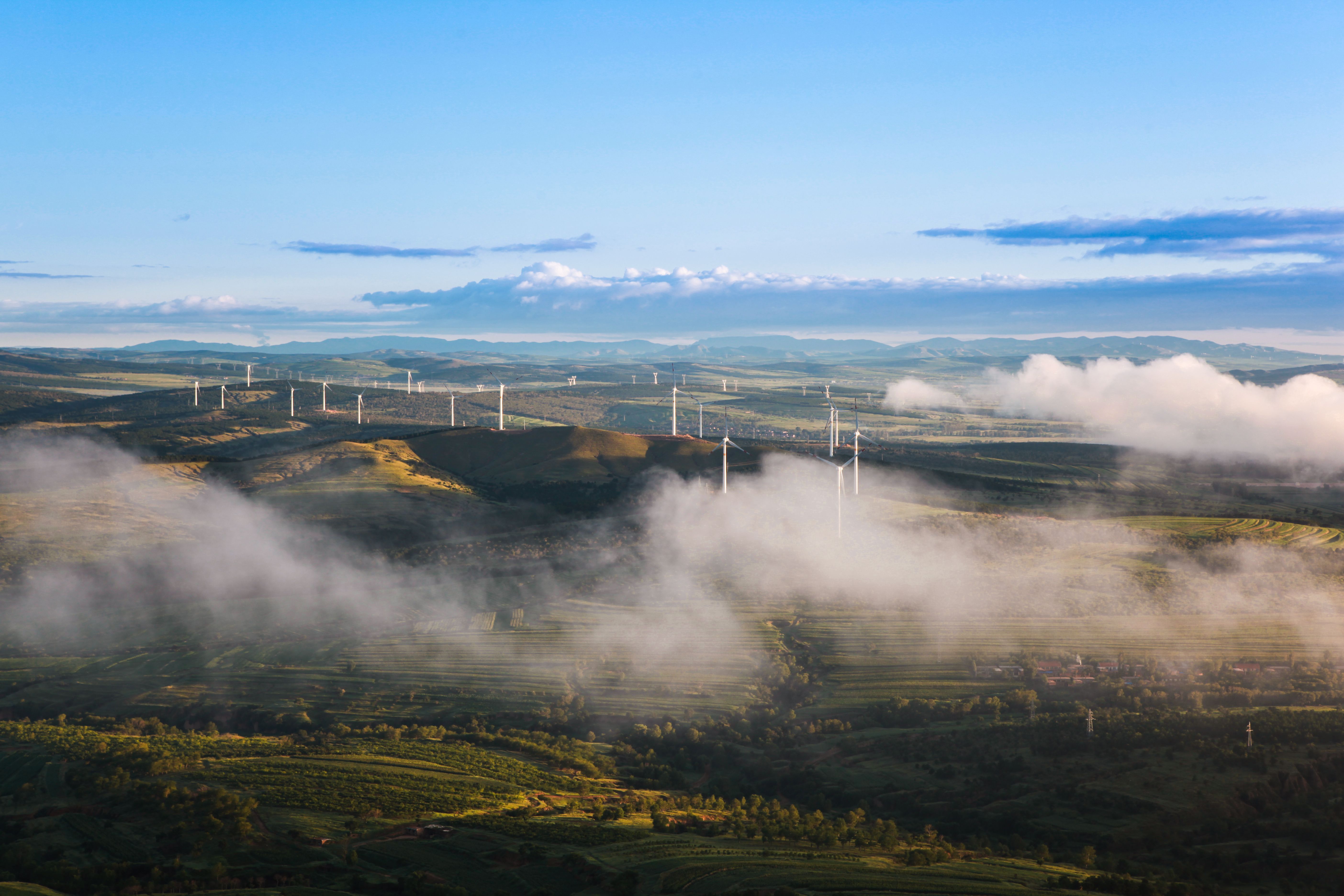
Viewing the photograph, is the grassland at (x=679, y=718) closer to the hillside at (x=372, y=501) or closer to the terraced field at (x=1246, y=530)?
the terraced field at (x=1246, y=530)

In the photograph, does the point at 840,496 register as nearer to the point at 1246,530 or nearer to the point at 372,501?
the point at 1246,530

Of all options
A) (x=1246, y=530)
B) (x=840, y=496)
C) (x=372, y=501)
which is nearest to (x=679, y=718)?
(x=840, y=496)

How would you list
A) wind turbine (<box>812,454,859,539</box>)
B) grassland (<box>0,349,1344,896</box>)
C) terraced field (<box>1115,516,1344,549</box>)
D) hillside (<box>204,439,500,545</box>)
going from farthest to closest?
1. hillside (<box>204,439,500,545</box>)
2. terraced field (<box>1115,516,1344,549</box>)
3. wind turbine (<box>812,454,859,539</box>)
4. grassland (<box>0,349,1344,896</box>)

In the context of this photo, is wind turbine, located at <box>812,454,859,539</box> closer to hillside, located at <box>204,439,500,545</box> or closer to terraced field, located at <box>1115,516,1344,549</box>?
terraced field, located at <box>1115,516,1344,549</box>

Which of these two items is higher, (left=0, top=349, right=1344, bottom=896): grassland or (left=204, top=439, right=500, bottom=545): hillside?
(left=204, top=439, right=500, bottom=545): hillside

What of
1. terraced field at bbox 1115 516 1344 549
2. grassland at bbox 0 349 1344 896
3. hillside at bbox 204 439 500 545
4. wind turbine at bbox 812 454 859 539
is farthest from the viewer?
hillside at bbox 204 439 500 545

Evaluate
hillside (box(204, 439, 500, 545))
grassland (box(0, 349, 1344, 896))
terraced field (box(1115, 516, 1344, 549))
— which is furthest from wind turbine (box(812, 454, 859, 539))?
hillside (box(204, 439, 500, 545))

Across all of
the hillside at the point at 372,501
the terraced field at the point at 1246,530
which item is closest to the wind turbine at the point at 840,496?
the terraced field at the point at 1246,530

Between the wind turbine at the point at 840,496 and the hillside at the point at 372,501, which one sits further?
the hillside at the point at 372,501

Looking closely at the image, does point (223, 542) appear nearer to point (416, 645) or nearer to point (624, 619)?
point (416, 645)
